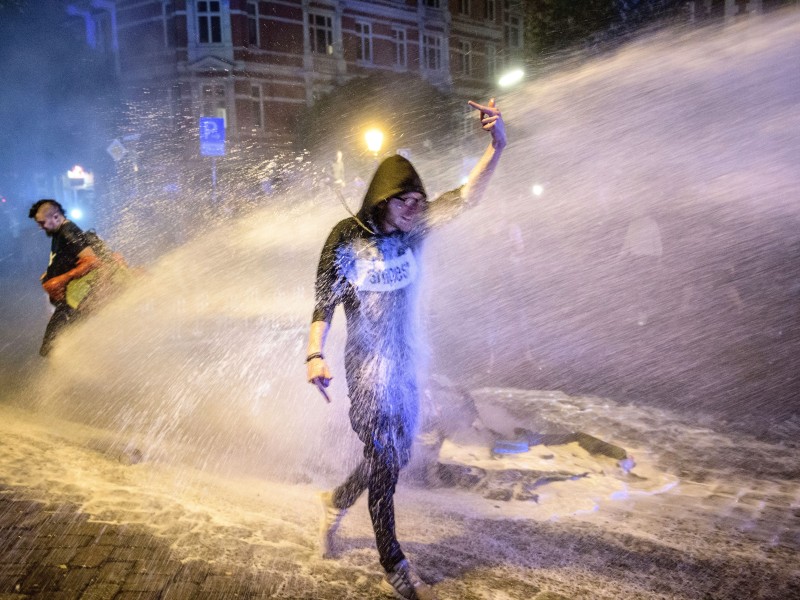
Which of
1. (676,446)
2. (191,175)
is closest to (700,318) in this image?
(676,446)

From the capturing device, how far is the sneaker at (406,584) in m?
2.96

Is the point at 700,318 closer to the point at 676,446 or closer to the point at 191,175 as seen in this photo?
the point at 676,446

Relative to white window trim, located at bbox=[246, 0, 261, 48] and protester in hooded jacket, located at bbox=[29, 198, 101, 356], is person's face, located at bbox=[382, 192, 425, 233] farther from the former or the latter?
white window trim, located at bbox=[246, 0, 261, 48]

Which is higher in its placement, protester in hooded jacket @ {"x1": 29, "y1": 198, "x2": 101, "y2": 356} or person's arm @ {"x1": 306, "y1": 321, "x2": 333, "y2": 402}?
protester in hooded jacket @ {"x1": 29, "y1": 198, "x2": 101, "y2": 356}

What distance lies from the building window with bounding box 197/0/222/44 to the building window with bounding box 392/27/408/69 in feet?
37.7

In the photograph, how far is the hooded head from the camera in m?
3.11

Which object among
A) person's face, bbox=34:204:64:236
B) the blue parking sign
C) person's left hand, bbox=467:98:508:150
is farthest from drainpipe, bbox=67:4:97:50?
person's left hand, bbox=467:98:508:150

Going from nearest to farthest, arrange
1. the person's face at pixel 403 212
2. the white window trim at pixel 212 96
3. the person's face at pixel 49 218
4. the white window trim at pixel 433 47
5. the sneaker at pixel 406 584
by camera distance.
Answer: the sneaker at pixel 406 584, the person's face at pixel 403 212, the person's face at pixel 49 218, the white window trim at pixel 212 96, the white window trim at pixel 433 47

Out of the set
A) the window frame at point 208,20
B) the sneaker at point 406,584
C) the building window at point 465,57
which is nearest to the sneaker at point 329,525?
the sneaker at point 406,584

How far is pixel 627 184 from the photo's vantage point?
15.6 metres

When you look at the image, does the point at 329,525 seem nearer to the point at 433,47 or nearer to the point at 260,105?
the point at 260,105

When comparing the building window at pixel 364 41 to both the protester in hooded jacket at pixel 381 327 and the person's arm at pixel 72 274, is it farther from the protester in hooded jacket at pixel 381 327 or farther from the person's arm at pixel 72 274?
the protester in hooded jacket at pixel 381 327

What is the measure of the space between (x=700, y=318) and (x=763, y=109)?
671 cm

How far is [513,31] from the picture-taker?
1912 inches
